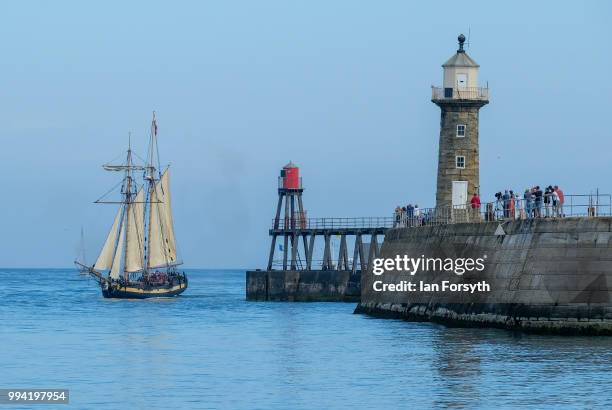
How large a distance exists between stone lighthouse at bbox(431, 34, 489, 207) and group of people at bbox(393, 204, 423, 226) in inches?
55.3

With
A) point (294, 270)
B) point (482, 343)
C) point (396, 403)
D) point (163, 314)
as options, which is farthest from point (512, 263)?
point (294, 270)

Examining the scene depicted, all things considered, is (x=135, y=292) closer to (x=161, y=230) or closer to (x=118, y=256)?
(x=118, y=256)

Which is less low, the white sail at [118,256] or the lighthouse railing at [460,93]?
the lighthouse railing at [460,93]

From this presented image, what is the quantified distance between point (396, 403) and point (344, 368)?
26.1 feet

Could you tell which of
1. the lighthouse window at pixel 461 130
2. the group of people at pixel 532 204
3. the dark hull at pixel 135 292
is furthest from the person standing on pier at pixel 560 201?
the dark hull at pixel 135 292

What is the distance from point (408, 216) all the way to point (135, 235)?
136 feet

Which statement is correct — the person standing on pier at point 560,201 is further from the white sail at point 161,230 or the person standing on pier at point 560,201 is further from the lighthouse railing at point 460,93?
the white sail at point 161,230

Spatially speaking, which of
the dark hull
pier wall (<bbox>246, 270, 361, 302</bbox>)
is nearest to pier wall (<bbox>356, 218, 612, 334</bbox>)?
pier wall (<bbox>246, 270, 361, 302</bbox>)

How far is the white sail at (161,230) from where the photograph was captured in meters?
110

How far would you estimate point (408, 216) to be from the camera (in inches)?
2894

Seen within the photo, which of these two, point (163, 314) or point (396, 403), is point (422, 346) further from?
point (163, 314)

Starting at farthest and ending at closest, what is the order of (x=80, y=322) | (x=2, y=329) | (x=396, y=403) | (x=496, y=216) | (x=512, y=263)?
1. (x=80, y=322)
2. (x=2, y=329)
3. (x=496, y=216)
4. (x=512, y=263)
5. (x=396, y=403)

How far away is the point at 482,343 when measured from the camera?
4756 cm

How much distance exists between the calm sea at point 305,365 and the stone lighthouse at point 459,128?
455 inches
